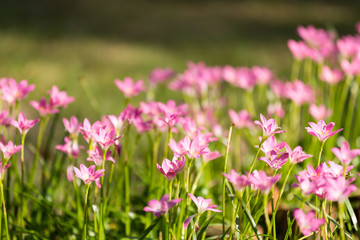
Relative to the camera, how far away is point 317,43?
5.93ft

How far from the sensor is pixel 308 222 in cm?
72

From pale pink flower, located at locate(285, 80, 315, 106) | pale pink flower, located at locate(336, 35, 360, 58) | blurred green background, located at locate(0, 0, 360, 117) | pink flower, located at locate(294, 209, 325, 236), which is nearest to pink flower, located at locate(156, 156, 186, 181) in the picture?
pink flower, located at locate(294, 209, 325, 236)

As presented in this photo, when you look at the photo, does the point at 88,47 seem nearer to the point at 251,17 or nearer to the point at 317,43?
the point at 251,17

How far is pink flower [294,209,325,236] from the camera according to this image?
699mm

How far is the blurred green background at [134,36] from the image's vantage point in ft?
10.9

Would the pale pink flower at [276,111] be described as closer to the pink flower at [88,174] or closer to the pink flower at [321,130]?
the pink flower at [321,130]

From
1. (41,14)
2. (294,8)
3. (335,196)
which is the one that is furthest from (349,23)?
(335,196)

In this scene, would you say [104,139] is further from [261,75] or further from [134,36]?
[134,36]

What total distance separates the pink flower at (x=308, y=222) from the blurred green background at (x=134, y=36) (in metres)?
2.06

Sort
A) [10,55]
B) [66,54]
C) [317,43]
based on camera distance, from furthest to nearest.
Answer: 1. [66,54]
2. [10,55]
3. [317,43]

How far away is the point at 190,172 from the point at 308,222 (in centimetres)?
61

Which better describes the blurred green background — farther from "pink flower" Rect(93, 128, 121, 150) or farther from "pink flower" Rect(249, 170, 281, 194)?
Answer: "pink flower" Rect(249, 170, 281, 194)

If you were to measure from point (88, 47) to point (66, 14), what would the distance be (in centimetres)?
88

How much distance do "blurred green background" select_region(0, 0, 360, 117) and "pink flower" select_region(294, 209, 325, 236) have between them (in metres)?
2.06
